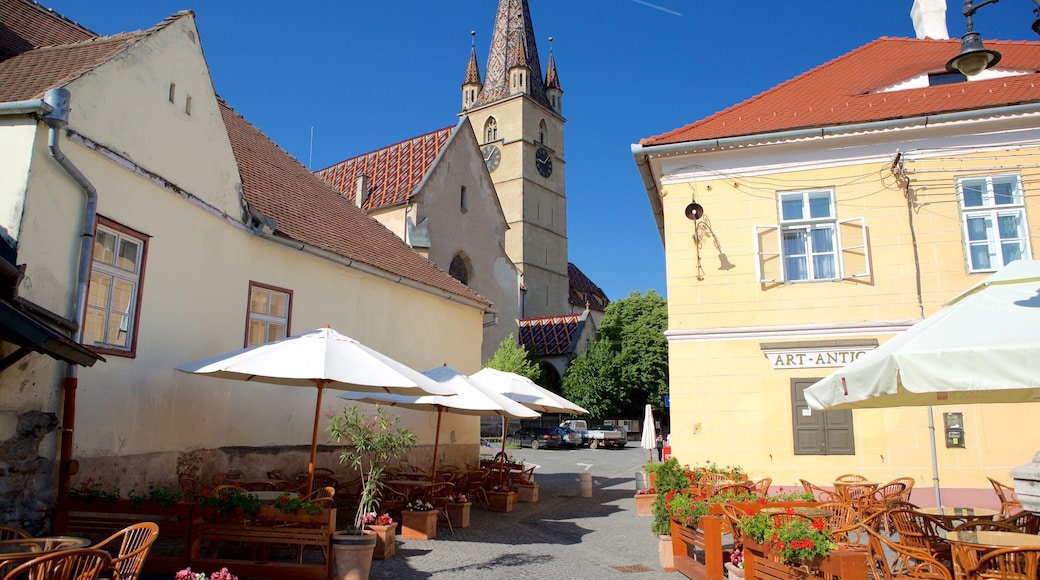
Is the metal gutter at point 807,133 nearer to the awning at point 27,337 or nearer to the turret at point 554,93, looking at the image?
the awning at point 27,337

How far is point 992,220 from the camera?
1293cm

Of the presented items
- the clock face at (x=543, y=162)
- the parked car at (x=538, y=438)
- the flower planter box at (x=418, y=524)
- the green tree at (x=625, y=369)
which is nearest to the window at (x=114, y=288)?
the flower planter box at (x=418, y=524)

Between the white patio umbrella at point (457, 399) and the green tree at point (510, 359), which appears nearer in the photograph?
the white patio umbrella at point (457, 399)

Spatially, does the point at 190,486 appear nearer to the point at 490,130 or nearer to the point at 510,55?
the point at 490,130

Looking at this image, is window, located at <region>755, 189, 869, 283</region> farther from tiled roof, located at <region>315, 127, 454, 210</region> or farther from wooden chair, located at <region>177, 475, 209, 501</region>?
tiled roof, located at <region>315, 127, 454, 210</region>

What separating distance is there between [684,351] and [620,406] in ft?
108

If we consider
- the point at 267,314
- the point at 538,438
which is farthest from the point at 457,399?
the point at 538,438

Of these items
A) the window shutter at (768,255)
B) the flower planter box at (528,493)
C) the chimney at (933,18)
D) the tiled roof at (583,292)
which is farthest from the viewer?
the tiled roof at (583,292)

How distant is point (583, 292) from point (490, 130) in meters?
18.0

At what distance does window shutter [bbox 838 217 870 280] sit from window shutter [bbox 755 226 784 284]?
3.49ft

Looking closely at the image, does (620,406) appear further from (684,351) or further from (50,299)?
(50,299)

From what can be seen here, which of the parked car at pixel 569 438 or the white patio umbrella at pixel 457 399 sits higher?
the white patio umbrella at pixel 457 399

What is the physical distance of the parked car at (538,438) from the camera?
133 ft

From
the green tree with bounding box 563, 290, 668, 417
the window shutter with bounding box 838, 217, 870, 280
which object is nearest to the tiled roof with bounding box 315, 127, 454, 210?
the window shutter with bounding box 838, 217, 870, 280
